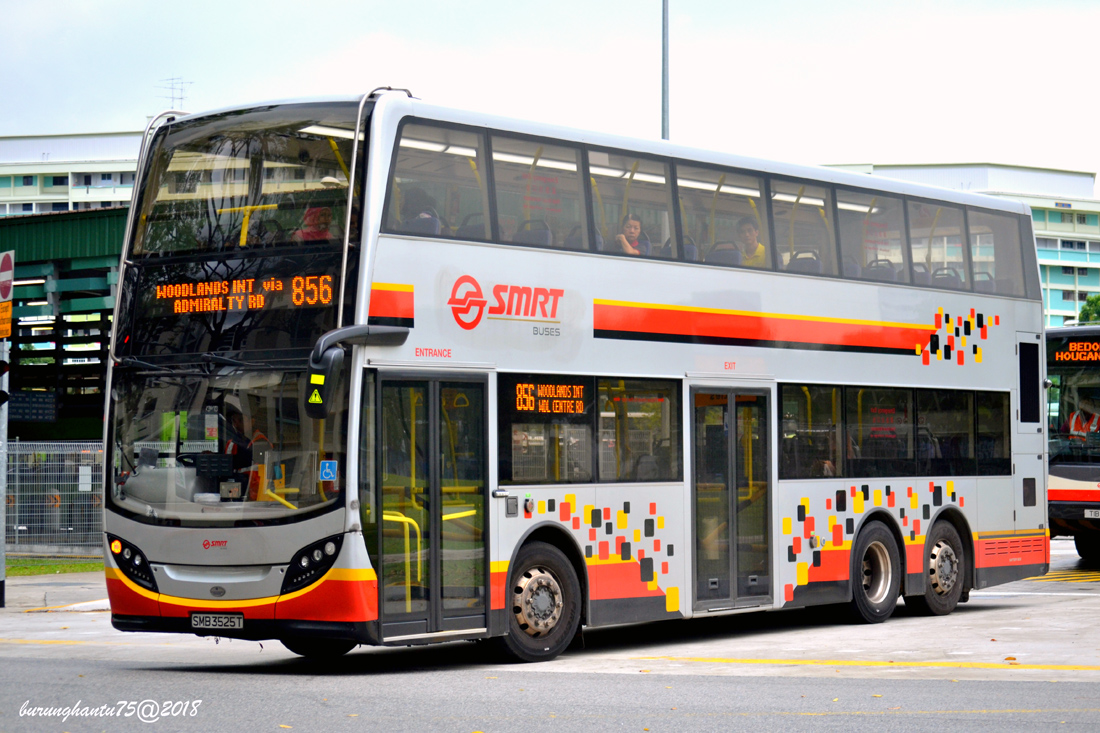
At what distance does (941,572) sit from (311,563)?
9130mm

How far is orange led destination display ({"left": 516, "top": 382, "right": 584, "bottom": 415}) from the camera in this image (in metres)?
12.8

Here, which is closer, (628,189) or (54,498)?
(628,189)

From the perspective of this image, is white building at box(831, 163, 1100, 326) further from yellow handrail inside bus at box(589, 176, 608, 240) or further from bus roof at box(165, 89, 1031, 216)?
yellow handrail inside bus at box(589, 176, 608, 240)

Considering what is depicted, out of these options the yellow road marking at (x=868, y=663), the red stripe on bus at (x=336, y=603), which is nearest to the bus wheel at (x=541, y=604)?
the yellow road marking at (x=868, y=663)

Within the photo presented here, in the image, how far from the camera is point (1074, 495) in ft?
78.3

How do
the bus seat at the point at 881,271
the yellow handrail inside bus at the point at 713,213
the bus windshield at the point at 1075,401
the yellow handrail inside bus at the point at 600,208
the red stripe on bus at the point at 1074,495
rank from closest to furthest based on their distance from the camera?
the yellow handrail inside bus at the point at 600,208, the yellow handrail inside bus at the point at 713,213, the bus seat at the point at 881,271, the red stripe on bus at the point at 1074,495, the bus windshield at the point at 1075,401

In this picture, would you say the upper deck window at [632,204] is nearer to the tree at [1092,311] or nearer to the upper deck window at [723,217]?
Answer: the upper deck window at [723,217]

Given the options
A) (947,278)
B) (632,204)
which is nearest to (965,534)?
(947,278)

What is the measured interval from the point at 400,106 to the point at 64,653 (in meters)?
6.49

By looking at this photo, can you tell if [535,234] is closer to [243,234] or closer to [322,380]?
[243,234]

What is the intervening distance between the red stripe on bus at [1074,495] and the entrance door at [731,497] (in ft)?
33.5

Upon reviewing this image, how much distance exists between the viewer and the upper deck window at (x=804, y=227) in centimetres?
1569

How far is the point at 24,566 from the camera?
25.7m

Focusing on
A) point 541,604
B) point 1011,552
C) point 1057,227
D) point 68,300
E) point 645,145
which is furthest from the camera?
point 1057,227
